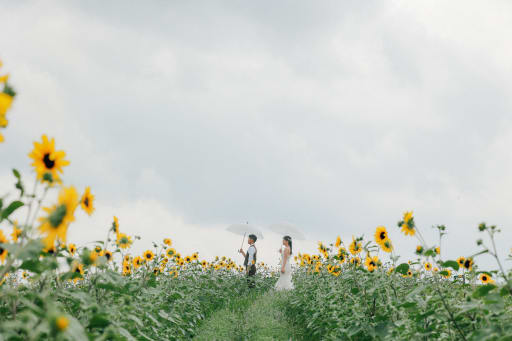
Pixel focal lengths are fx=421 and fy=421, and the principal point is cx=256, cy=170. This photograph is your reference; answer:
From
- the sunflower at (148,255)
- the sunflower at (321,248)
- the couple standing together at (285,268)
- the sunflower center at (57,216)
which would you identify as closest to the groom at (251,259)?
the couple standing together at (285,268)

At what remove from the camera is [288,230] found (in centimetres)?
1218

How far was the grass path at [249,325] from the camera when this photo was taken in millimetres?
6297

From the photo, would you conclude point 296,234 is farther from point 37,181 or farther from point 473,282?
point 37,181

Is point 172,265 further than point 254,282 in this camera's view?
No

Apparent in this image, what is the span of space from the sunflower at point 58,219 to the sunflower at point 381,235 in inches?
134

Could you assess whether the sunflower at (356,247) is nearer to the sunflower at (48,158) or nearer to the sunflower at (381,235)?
the sunflower at (381,235)

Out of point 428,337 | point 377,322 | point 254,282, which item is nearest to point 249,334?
point 377,322

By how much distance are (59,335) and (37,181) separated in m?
1.07

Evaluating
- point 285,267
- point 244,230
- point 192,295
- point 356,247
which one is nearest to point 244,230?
point 244,230

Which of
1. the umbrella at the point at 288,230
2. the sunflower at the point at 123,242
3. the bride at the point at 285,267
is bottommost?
the sunflower at the point at 123,242

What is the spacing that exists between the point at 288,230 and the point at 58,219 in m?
10.4

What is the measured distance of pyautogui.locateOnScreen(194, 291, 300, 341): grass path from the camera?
630cm

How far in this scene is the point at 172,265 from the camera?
7.57 metres

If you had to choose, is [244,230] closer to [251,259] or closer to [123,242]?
[251,259]
